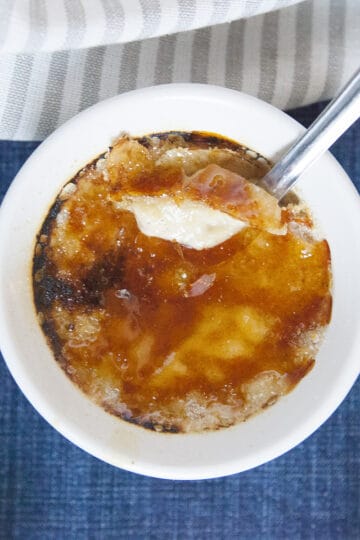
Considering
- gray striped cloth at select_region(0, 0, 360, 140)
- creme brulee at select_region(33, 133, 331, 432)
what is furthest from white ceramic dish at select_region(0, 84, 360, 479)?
gray striped cloth at select_region(0, 0, 360, 140)

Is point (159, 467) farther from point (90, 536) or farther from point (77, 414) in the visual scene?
point (90, 536)

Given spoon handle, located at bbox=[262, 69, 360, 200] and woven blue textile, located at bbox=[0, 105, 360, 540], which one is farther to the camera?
woven blue textile, located at bbox=[0, 105, 360, 540]

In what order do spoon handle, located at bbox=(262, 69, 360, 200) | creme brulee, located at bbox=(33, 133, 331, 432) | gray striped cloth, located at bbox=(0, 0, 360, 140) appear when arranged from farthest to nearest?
gray striped cloth, located at bbox=(0, 0, 360, 140)
creme brulee, located at bbox=(33, 133, 331, 432)
spoon handle, located at bbox=(262, 69, 360, 200)

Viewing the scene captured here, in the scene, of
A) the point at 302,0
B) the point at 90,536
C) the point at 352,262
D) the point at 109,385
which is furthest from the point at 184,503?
the point at 302,0

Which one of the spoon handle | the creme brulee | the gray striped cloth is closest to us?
the spoon handle

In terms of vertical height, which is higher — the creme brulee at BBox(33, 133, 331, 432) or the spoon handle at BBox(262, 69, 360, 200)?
the spoon handle at BBox(262, 69, 360, 200)

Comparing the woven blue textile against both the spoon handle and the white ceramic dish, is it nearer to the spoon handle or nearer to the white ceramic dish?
the white ceramic dish
